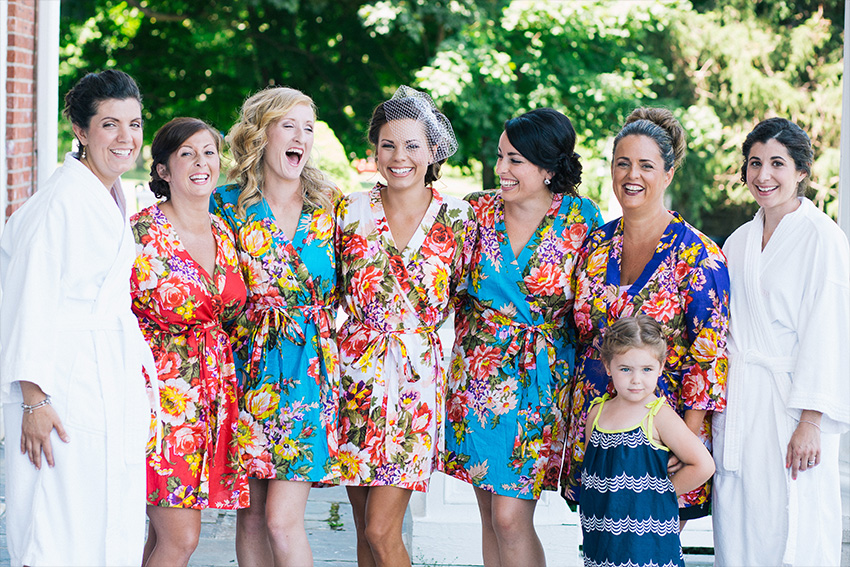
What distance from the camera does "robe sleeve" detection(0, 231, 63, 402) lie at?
248 cm

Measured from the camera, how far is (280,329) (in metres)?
3.04

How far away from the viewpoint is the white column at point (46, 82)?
18.1ft

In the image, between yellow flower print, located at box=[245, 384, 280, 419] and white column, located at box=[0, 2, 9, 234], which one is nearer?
yellow flower print, located at box=[245, 384, 280, 419]

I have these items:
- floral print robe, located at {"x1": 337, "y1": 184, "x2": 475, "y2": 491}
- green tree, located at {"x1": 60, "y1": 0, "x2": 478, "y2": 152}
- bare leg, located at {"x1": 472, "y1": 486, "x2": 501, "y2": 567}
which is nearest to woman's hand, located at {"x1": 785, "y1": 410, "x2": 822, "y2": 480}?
bare leg, located at {"x1": 472, "y1": 486, "x2": 501, "y2": 567}

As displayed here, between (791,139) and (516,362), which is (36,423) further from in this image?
(791,139)

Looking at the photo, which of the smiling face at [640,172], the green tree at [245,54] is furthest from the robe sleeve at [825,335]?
the green tree at [245,54]

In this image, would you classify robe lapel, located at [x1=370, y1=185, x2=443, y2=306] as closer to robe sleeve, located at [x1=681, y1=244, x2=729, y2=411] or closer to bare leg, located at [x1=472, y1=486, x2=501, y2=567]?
bare leg, located at [x1=472, y1=486, x2=501, y2=567]

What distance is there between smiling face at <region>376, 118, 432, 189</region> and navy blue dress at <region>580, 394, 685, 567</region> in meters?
1.09

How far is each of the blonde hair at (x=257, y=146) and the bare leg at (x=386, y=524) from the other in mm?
1000

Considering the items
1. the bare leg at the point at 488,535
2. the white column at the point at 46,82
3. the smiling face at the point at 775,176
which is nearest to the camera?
the smiling face at the point at 775,176

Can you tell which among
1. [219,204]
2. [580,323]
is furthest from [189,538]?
[580,323]

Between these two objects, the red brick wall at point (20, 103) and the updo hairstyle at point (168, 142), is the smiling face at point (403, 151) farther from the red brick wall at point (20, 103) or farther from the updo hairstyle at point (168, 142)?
the red brick wall at point (20, 103)

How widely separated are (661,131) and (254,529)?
191 cm

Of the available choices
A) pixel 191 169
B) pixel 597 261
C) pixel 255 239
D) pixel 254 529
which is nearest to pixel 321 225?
pixel 255 239
